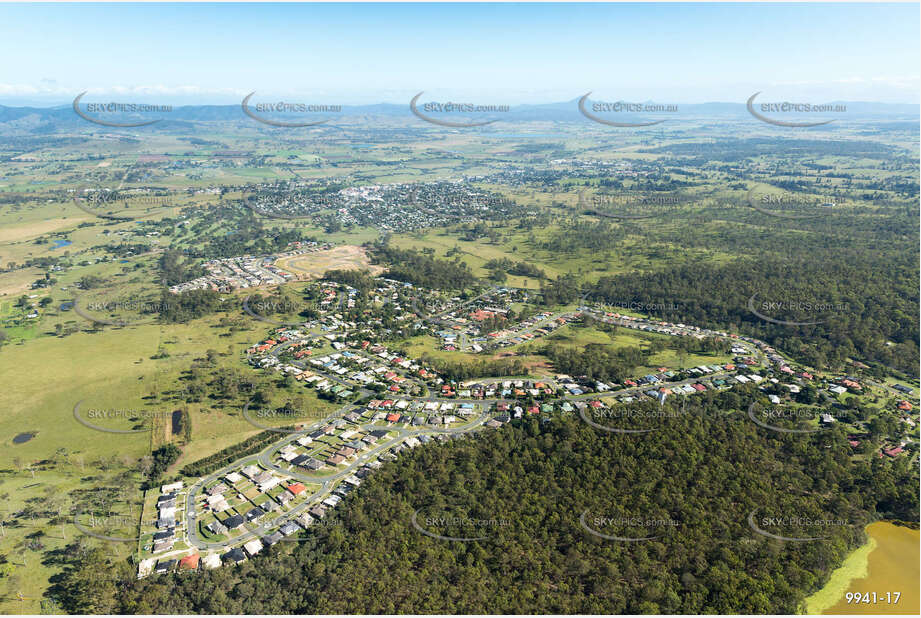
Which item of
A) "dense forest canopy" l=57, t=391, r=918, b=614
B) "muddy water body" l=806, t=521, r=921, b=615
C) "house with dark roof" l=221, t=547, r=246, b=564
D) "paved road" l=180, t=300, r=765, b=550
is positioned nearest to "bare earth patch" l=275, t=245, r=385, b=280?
"paved road" l=180, t=300, r=765, b=550

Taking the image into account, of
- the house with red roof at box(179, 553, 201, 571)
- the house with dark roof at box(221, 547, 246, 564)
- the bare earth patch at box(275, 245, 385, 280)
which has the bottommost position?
the house with dark roof at box(221, 547, 246, 564)

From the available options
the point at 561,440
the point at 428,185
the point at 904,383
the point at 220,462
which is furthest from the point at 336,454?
the point at 428,185

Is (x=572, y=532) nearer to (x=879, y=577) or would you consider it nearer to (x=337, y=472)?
(x=337, y=472)

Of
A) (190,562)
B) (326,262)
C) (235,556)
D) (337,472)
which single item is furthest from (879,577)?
(326,262)

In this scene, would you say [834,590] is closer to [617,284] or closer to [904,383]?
[904,383]

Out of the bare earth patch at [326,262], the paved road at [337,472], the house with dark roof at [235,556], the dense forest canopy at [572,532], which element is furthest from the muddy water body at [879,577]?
the bare earth patch at [326,262]

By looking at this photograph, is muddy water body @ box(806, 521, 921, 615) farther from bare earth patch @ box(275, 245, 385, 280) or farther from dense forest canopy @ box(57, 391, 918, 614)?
bare earth patch @ box(275, 245, 385, 280)

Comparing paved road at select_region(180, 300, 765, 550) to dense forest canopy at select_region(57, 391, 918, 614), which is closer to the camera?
dense forest canopy at select_region(57, 391, 918, 614)

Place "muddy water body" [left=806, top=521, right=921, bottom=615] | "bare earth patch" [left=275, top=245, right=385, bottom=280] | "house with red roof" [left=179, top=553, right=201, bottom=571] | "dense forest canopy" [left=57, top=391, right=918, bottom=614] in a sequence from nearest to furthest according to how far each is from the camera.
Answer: "dense forest canopy" [left=57, top=391, right=918, bottom=614], "muddy water body" [left=806, top=521, right=921, bottom=615], "house with red roof" [left=179, top=553, right=201, bottom=571], "bare earth patch" [left=275, top=245, right=385, bottom=280]
